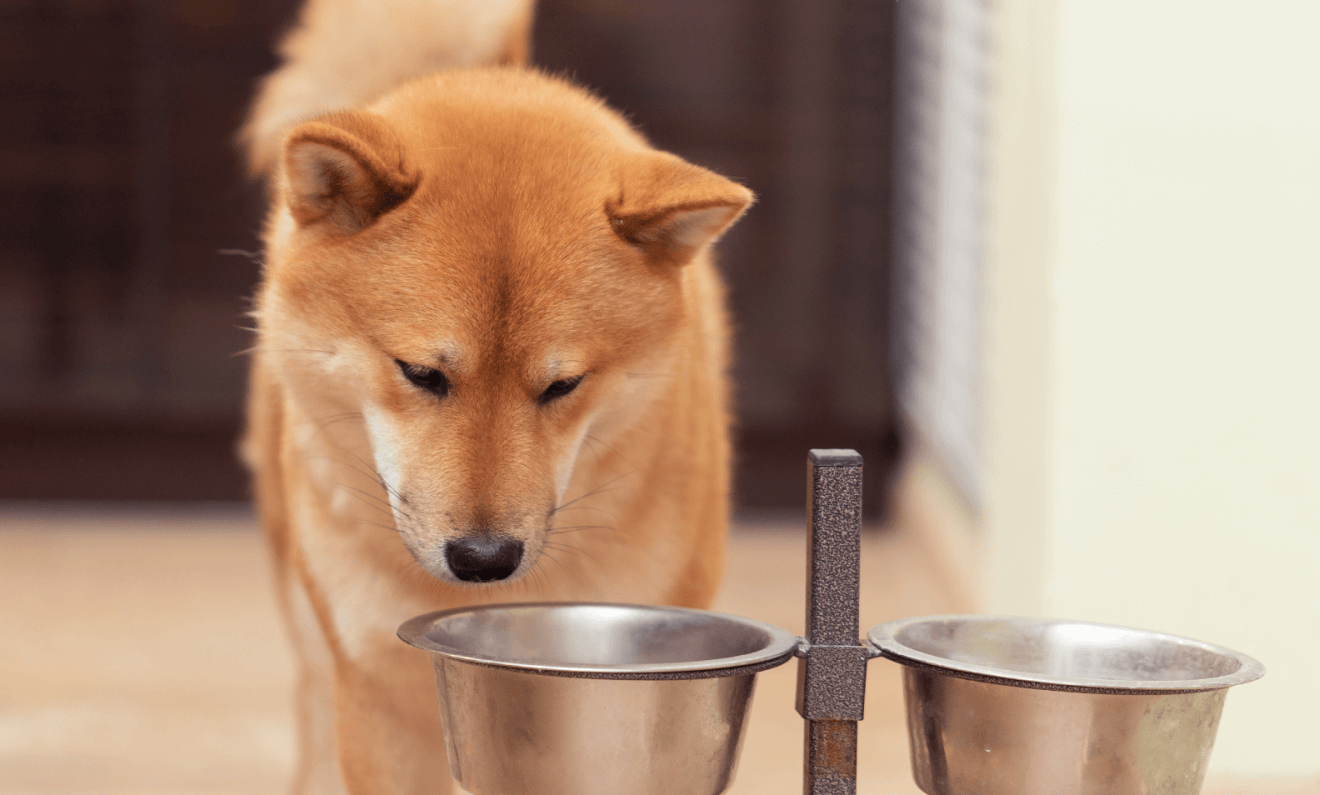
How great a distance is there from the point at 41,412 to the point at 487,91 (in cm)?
347

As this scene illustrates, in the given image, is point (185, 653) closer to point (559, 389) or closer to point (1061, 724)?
point (559, 389)

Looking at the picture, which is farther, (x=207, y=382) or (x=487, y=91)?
(x=207, y=382)

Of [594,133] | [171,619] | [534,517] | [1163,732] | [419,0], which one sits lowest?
[171,619]

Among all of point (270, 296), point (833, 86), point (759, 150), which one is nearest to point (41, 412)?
point (759, 150)

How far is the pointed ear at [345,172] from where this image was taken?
3.91 ft

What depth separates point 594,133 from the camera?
1.45 meters

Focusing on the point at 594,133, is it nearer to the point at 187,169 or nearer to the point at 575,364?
the point at 575,364

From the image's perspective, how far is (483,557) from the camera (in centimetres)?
117

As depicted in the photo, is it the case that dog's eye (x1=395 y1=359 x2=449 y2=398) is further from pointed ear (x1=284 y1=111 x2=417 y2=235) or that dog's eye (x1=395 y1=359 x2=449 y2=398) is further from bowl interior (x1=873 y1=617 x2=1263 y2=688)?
bowl interior (x1=873 y1=617 x2=1263 y2=688)

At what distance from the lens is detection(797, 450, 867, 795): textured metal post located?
1.06 meters

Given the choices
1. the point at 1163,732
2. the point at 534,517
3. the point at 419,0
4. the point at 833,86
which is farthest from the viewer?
the point at 833,86

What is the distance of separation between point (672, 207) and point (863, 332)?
3282 millimetres

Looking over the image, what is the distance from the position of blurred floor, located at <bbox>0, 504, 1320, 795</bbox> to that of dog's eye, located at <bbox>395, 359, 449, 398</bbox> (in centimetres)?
146

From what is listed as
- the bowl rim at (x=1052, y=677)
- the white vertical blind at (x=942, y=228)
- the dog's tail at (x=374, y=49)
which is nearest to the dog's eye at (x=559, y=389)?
the bowl rim at (x=1052, y=677)
